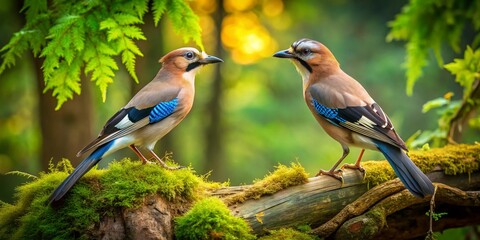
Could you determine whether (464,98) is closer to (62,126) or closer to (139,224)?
(139,224)

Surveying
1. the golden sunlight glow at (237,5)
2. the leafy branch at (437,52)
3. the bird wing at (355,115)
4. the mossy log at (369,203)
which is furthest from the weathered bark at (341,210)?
the golden sunlight glow at (237,5)

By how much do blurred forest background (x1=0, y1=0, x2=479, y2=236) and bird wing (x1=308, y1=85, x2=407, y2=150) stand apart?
20.4 ft

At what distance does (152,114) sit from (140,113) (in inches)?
4.8

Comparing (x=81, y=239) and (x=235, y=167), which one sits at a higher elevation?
(x=81, y=239)

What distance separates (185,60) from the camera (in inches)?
217

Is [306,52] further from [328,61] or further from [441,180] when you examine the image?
[441,180]

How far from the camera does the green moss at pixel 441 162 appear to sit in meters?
5.24

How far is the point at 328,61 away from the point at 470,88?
2145 mm

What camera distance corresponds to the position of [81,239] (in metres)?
3.95

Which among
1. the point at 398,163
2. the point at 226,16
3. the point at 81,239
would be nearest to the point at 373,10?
the point at 226,16

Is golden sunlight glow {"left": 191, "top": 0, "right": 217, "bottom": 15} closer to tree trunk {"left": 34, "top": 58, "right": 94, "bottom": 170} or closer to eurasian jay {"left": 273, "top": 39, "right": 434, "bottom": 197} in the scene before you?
tree trunk {"left": 34, "top": 58, "right": 94, "bottom": 170}

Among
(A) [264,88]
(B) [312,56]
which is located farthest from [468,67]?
(A) [264,88]

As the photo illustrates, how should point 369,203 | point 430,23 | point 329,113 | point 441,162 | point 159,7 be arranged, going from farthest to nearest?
point 430,23 → point 441,162 → point 329,113 → point 369,203 → point 159,7

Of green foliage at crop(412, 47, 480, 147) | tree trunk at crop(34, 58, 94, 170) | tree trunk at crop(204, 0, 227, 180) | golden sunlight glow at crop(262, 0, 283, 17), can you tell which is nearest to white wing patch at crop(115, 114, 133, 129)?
tree trunk at crop(34, 58, 94, 170)
